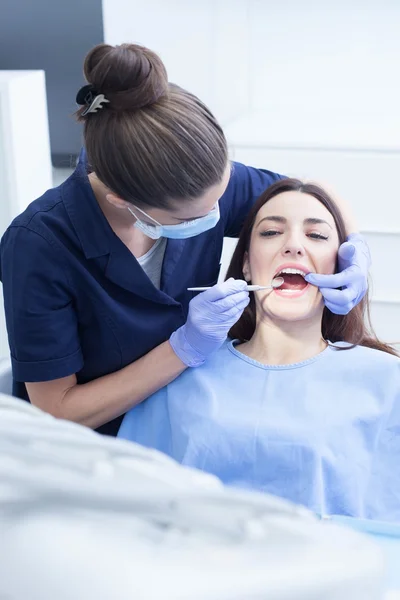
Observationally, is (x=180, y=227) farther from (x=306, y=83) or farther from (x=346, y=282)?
(x=306, y=83)

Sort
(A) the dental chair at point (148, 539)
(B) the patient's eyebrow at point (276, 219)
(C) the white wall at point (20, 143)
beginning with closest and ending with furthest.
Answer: (A) the dental chair at point (148, 539)
(B) the patient's eyebrow at point (276, 219)
(C) the white wall at point (20, 143)

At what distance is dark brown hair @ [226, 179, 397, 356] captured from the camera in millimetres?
1592

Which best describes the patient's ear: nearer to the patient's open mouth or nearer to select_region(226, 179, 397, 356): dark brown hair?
select_region(226, 179, 397, 356): dark brown hair

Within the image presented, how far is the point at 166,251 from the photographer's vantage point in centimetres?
154

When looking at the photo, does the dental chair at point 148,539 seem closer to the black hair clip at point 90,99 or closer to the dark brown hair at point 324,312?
the black hair clip at point 90,99

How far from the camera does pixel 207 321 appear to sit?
4.57 ft

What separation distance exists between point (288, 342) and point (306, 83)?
1766 mm

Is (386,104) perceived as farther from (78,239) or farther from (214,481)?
(214,481)

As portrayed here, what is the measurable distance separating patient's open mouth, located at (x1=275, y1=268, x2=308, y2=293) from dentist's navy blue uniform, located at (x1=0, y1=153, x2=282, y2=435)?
210 millimetres

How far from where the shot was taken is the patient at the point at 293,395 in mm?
1340

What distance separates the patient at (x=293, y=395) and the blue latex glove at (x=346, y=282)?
0.04 meters

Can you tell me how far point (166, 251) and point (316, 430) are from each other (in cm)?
50

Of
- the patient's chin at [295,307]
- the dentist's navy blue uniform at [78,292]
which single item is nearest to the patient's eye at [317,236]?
the patient's chin at [295,307]

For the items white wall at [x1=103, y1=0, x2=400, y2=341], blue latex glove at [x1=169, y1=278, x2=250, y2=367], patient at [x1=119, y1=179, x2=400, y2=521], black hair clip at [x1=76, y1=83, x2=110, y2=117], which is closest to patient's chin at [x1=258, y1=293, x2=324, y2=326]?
patient at [x1=119, y1=179, x2=400, y2=521]
